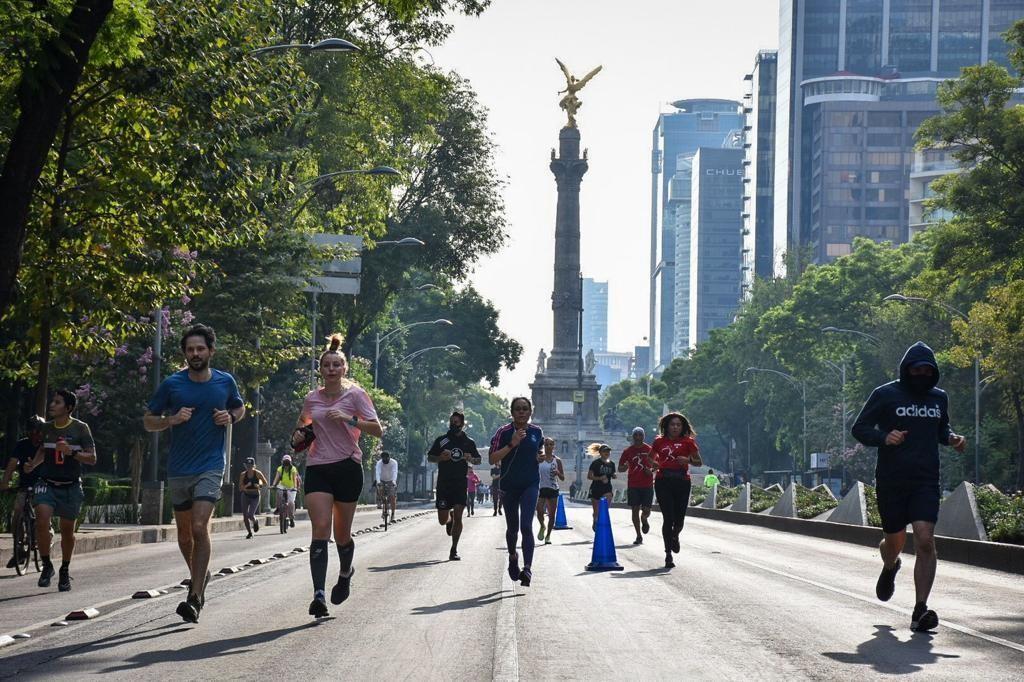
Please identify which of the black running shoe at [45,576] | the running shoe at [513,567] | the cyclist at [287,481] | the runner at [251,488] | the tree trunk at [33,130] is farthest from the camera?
the cyclist at [287,481]

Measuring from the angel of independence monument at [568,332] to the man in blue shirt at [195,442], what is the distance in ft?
289

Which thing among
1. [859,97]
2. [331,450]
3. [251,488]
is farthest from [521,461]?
[859,97]

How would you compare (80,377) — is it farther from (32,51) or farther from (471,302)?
(471,302)

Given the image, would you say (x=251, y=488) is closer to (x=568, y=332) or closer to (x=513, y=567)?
(x=513, y=567)

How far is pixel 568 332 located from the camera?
111312mm

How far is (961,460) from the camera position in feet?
217

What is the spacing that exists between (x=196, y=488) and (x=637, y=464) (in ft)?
44.2

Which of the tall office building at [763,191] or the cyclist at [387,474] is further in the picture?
the tall office building at [763,191]

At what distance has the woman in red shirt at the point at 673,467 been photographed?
18578 mm

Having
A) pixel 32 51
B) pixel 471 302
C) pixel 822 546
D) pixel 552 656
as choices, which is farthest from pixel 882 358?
pixel 552 656

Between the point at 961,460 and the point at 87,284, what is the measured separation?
51193 millimetres

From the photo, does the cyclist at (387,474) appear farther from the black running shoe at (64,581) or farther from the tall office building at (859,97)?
the tall office building at (859,97)

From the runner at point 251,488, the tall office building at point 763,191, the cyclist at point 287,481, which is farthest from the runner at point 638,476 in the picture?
the tall office building at point 763,191

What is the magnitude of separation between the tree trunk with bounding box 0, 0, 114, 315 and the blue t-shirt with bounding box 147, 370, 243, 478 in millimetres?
→ 6435
